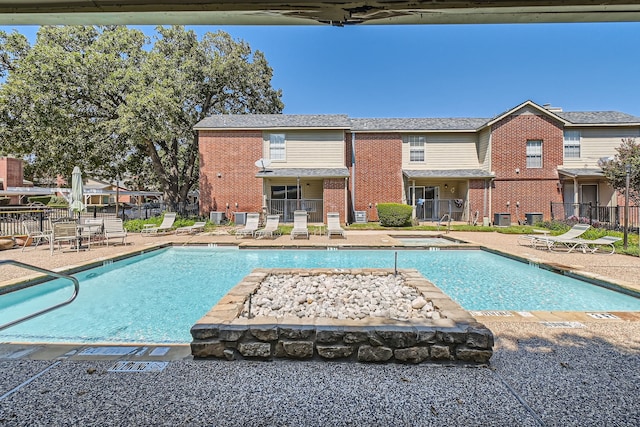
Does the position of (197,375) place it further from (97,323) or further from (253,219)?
(253,219)

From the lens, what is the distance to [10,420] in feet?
7.66

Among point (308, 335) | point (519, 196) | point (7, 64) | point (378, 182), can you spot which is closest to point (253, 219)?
point (378, 182)

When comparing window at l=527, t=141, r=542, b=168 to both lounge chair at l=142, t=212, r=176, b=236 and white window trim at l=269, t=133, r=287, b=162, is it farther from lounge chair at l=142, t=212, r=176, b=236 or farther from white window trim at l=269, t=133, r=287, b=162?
lounge chair at l=142, t=212, r=176, b=236

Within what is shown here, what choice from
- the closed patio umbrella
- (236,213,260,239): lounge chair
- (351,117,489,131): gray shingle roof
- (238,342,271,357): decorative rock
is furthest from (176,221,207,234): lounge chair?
(238,342,271,357): decorative rock

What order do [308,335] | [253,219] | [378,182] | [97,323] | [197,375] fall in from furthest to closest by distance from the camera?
[378,182] → [253,219] → [97,323] → [308,335] → [197,375]

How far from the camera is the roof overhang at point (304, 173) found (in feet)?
59.1

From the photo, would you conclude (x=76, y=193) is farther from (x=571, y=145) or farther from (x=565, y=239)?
(x=571, y=145)

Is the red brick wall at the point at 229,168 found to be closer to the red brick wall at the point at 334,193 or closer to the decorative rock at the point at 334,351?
the red brick wall at the point at 334,193

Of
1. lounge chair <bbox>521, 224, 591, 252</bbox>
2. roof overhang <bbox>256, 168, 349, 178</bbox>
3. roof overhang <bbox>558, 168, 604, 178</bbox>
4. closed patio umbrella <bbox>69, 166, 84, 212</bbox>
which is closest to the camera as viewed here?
lounge chair <bbox>521, 224, 591, 252</bbox>

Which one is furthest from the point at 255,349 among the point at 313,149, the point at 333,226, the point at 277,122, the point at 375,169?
the point at 277,122

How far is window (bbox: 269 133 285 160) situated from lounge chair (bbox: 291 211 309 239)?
6509 mm

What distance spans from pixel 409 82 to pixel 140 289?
80.2 ft

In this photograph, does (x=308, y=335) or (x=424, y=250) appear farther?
(x=424, y=250)

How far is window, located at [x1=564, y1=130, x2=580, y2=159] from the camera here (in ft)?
62.6
